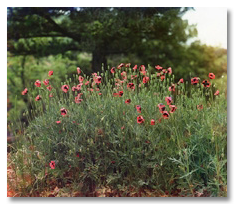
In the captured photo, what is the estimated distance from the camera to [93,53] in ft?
18.4

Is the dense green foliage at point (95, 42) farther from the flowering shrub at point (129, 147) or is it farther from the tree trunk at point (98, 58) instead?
the flowering shrub at point (129, 147)

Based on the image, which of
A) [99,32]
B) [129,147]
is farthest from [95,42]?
[129,147]

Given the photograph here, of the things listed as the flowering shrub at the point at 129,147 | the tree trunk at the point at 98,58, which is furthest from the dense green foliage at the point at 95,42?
the flowering shrub at the point at 129,147

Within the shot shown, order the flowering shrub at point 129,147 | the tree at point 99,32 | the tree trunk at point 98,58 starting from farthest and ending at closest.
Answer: the tree trunk at point 98,58 < the tree at point 99,32 < the flowering shrub at point 129,147

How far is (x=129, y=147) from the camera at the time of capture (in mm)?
2982

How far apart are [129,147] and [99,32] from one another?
275 centimetres

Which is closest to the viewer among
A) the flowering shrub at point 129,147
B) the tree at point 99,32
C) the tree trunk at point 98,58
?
the flowering shrub at point 129,147

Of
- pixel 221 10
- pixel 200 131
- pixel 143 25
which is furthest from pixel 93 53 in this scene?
pixel 200 131

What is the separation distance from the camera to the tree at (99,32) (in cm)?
485

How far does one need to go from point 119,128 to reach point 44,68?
3.52 m

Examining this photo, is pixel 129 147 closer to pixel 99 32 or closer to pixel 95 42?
pixel 99 32

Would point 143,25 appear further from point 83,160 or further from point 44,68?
point 83,160

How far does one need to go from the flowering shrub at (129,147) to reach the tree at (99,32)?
75.0 inches

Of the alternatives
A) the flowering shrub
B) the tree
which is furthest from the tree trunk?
the flowering shrub
